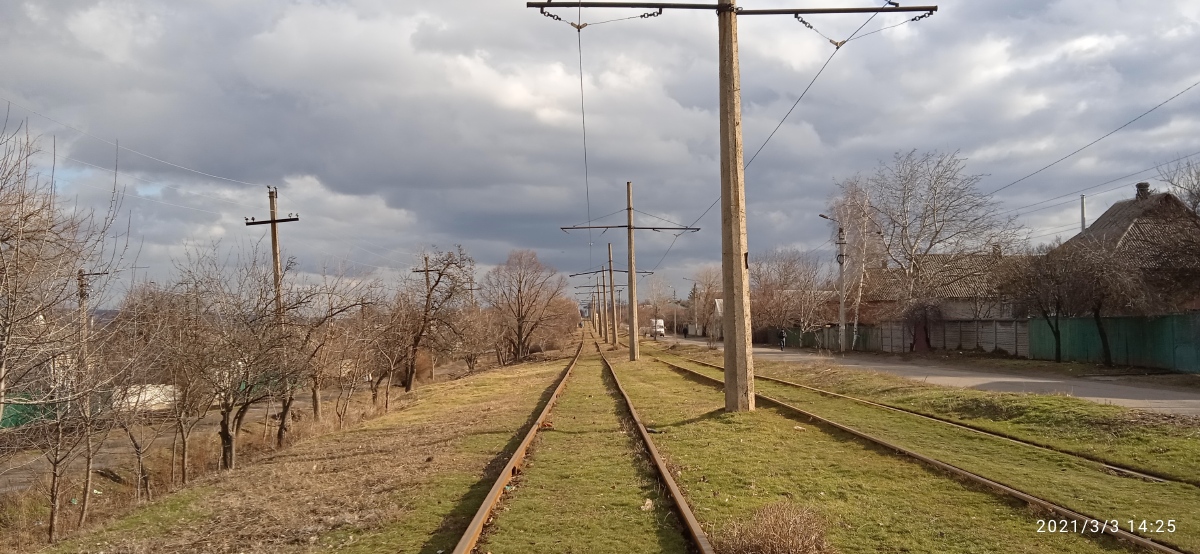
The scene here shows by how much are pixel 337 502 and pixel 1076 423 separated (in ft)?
37.9

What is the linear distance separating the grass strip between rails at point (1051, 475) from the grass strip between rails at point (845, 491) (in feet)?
2.08

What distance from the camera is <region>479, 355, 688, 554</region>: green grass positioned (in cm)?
662

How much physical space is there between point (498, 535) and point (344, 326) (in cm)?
1760

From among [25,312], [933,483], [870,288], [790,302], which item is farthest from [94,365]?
[790,302]

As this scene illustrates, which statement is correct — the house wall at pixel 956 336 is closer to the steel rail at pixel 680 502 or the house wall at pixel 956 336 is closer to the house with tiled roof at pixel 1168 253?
the house with tiled roof at pixel 1168 253

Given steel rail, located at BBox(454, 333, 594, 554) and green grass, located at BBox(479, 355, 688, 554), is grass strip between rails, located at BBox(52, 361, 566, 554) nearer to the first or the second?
steel rail, located at BBox(454, 333, 594, 554)

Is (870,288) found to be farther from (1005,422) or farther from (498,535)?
(498,535)

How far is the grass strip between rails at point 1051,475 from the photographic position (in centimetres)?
720

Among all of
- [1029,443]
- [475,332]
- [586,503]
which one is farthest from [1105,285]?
[475,332]

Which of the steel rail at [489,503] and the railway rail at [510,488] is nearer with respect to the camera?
the railway rail at [510,488]

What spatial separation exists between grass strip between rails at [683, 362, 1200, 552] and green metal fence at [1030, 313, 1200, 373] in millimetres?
16854

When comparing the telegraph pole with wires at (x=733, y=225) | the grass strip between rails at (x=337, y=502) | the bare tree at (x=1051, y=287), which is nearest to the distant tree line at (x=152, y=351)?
the grass strip between rails at (x=337, y=502)

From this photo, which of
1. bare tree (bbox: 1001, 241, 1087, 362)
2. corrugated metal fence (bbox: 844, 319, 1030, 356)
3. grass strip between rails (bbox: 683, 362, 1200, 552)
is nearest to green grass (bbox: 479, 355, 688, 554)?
grass strip between rails (bbox: 683, 362, 1200, 552)

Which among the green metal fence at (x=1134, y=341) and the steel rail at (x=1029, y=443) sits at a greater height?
the green metal fence at (x=1134, y=341)
